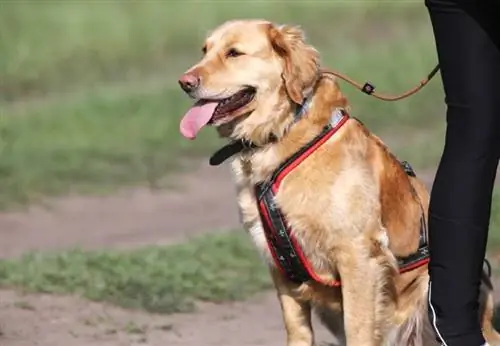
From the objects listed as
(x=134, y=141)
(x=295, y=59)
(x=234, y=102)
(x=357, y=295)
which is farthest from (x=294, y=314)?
(x=134, y=141)

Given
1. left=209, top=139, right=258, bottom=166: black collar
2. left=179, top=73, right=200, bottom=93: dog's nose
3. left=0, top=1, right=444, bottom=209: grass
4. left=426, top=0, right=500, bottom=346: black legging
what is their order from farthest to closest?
left=0, top=1, right=444, bottom=209: grass → left=209, top=139, right=258, bottom=166: black collar → left=179, top=73, right=200, bottom=93: dog's nose → left=426, top=0, right=500, bottom=346: black legging

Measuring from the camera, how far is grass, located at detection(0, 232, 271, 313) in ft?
20.2

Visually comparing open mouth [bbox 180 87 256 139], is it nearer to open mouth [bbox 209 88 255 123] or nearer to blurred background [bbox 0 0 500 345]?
open mouth [bbox 209 88 255 123]

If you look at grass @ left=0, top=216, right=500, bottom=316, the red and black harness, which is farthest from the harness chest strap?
grass @ left=0, top=216, right=500, bottom=316

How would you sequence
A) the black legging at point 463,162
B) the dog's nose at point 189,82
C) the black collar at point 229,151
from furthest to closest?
1. the black collar at point 229,151
2. the dog's nose at point 189,82
3. the black legging at point 463,162

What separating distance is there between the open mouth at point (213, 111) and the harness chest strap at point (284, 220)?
11.0 inches

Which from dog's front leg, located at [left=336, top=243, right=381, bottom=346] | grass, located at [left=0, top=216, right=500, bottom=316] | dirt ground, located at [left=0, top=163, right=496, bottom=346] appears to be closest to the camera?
dog's front leg, located at [left=336, top=243, right=381, bottom=346]

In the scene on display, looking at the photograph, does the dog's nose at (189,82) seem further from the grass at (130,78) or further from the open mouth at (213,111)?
the grass at (130,78)

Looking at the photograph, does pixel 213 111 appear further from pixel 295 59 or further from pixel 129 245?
pixel 129 245

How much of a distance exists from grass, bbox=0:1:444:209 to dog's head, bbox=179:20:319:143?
4.20 meters

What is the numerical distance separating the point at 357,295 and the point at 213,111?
0.85m

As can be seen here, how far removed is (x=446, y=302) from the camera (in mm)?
3984

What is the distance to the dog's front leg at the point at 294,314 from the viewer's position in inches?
186

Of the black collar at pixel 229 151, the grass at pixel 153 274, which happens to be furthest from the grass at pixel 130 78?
Result: the black collar at pixel 229 151
